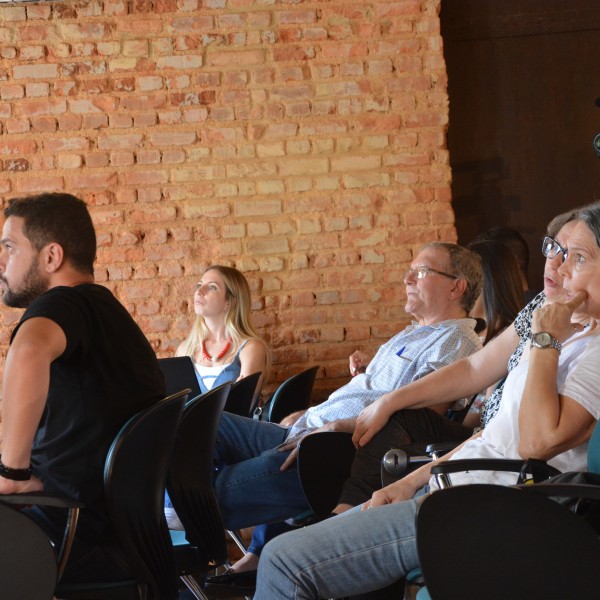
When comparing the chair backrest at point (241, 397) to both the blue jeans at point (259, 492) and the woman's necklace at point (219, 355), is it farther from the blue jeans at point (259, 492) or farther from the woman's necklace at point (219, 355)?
the woman's necklace at point (219, 355)

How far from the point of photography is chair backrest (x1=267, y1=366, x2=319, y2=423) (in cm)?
397

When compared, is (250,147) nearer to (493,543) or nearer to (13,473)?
(13,473)

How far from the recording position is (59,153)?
16.8 ft

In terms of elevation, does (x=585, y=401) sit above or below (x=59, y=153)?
below

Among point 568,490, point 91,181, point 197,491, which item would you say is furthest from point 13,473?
point 91,181

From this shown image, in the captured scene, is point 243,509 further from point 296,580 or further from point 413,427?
point 296,580

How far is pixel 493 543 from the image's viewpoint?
1.63 metres

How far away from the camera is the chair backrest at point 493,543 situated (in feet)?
5.28

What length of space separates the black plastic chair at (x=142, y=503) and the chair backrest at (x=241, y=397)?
159cm

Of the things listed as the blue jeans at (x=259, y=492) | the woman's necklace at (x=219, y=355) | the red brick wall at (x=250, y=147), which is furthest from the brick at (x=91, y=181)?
the blue jeans at (x=259, y=492)

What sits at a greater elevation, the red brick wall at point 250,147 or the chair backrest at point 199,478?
the red brick wall at point 250,147

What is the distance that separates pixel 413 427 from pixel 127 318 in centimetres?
96

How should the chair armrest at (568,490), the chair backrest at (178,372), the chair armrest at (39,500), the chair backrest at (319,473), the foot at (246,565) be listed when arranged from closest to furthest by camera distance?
the chair armrest at (568,490) → the chair armrest at (39,500) → the chair backrest at (319,473) → the foot at (246,565) → the chair backrest at (178,372)

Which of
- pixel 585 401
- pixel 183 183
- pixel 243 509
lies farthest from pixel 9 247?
pixel 183 183
